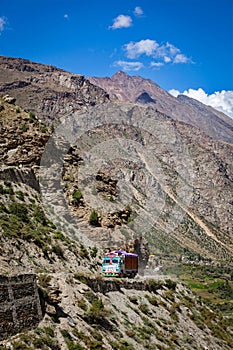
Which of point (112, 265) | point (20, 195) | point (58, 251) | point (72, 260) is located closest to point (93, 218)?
point (112, 265)

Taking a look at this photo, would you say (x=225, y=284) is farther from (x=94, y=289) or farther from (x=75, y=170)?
(x=94, y=289)

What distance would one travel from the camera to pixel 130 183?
195 m

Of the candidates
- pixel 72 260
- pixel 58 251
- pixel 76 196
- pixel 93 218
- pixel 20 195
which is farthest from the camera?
pixel 76 196

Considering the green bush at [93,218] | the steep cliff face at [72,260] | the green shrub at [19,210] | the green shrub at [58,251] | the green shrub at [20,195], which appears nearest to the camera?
the steep cliff face at [72,260]

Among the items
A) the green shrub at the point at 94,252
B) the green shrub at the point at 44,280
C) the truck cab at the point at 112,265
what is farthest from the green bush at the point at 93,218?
the green shrub at the point at 44,280

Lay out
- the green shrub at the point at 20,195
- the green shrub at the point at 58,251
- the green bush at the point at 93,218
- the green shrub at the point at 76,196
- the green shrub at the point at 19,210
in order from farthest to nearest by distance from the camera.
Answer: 1. the green shrub at the point at 76,196
2. the green bush at the point at 93,218
3. the green shrub at the point at 20,195
4. the green shrub at the point at 19,210
5. the green shrub at the point at 58,251

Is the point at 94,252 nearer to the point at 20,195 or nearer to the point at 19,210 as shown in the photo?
the point at 20,195

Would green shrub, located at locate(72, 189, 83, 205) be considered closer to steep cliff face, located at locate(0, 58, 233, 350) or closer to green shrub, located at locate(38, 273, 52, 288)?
steep cliff face, located at locate(0, 58, 233, 350)

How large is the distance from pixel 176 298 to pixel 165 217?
151507mm

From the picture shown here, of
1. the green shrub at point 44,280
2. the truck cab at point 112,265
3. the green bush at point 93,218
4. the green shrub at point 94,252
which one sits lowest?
the truck cab at point 112,265

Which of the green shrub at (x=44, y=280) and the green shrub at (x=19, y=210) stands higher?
the green shrub at (x=19, y=210)

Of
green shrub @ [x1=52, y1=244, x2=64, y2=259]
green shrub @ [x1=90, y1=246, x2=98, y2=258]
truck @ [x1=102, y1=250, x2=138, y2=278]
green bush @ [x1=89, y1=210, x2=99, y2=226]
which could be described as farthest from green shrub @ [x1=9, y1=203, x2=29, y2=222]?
green bush @ [x1=89, y1=210, x2=99, y2=226]

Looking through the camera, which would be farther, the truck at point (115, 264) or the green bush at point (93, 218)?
the green bush at point (93, 218)

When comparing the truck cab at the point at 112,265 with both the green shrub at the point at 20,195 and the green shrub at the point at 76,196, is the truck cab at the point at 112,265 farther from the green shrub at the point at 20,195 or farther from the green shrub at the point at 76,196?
the green shrub at the point at 20,195
